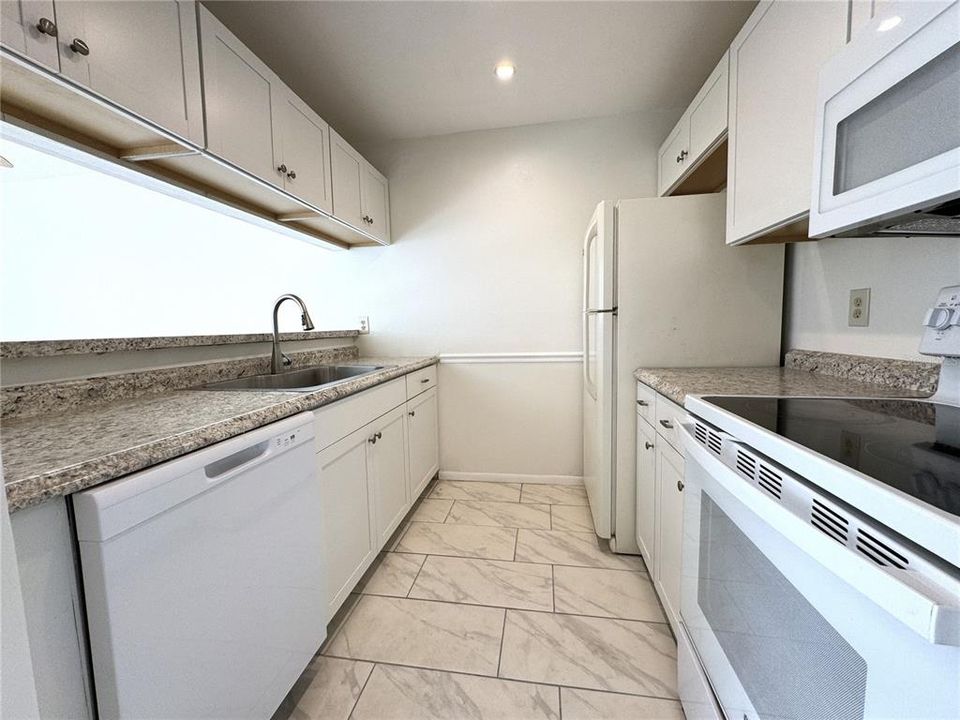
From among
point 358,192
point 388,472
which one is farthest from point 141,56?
point 388,472

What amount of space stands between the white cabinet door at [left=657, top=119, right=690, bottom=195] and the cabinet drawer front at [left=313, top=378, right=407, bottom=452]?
5.93 feet

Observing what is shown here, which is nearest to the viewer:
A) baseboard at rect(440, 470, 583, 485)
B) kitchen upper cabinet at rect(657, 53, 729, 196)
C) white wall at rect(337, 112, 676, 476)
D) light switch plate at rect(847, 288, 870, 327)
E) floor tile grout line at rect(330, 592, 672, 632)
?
light switch plate at rect(847, 288, 870, 327)

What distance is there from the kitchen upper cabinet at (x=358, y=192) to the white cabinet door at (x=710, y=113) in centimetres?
176

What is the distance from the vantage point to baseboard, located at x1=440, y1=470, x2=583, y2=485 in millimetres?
2605

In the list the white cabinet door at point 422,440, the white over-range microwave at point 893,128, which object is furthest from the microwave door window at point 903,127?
the white cabinet door at point 422,440

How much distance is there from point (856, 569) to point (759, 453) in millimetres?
294

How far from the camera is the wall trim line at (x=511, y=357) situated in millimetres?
2531

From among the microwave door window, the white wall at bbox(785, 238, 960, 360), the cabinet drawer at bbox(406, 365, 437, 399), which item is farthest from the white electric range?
the cabinet drawer at bbox(406, 365, 437, 399)

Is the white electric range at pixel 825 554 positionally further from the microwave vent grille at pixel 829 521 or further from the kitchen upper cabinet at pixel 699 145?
the kitchen upper cabinet at pixel 699 145

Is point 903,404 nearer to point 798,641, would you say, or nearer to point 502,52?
point 798,641

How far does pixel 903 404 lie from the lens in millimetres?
894

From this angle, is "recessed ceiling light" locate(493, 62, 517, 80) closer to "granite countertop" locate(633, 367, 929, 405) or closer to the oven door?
"granite countertop" locate(633, 367, 929, 405)

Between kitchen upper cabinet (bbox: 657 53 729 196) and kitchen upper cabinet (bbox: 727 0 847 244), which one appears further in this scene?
kitchen upper cabinet (bbox: 657 53 729 196)

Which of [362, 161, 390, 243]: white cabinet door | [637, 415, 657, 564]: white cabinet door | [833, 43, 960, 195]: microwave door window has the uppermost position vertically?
[362, 161, 390, 243]: white cabinet door
